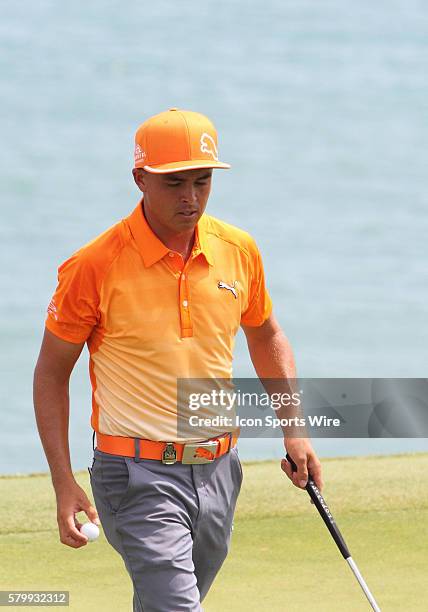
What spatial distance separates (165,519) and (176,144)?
3.42ft

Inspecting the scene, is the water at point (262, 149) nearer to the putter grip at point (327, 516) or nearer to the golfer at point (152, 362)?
the putter grip at point (327, 516)

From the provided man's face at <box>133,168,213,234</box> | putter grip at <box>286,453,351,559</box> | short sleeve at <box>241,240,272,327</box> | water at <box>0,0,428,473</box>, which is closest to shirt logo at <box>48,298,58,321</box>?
man's face at <box>133,168,213,234</box>

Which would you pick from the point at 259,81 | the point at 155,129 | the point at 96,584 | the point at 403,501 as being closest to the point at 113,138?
the point at 259,81

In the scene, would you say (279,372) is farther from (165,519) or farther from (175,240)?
(165,519)

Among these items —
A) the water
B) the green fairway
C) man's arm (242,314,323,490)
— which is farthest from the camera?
the water

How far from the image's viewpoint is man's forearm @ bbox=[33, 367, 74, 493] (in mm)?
3914

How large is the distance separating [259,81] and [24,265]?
531cm

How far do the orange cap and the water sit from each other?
6.24 metres

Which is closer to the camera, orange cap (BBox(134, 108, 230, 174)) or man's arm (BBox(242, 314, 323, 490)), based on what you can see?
orange cap (BBox(134, 108, 230, 174))

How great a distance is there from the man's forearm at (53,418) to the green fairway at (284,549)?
1.63 meters

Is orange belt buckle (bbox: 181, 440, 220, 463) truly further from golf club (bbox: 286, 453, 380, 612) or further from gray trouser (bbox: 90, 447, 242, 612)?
golf club (bbox: 286, 453, 380, 612)

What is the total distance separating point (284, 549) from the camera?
20.2 ft

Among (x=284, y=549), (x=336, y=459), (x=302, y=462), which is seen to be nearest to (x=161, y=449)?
(x=302, y=462)

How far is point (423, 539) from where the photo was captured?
6.29 m
